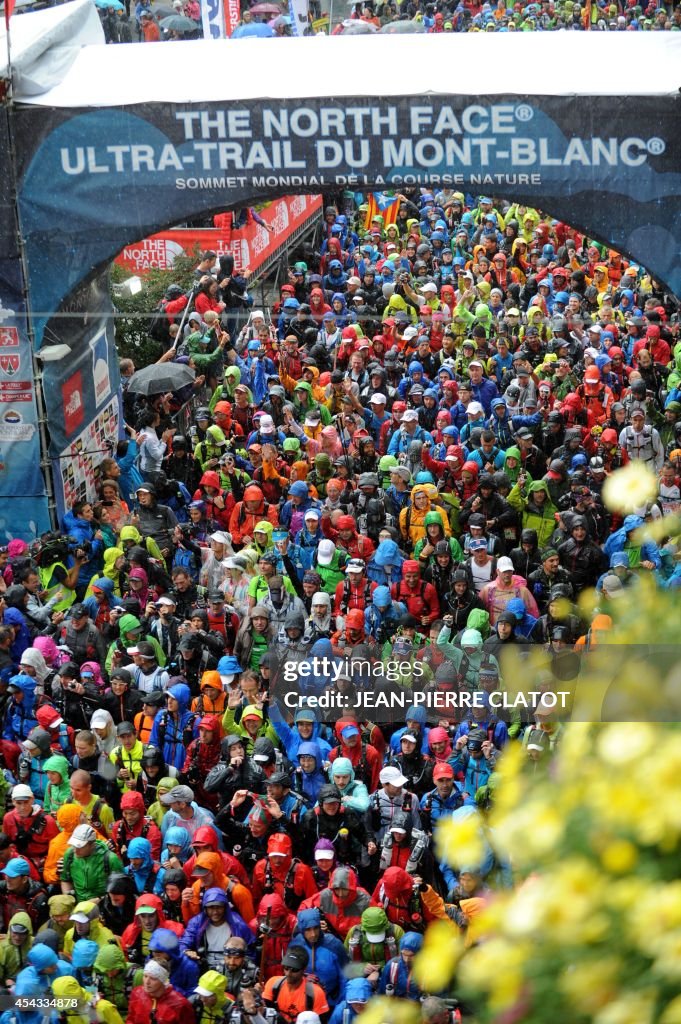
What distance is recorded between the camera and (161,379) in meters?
15.4

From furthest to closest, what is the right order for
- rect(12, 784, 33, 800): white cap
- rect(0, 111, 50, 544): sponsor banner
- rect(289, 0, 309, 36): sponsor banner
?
1. rect(289, 0, 309, 36): sponsor banner
2. rect(0, 111, 50, 544): sponsor banner
3. rect(12, 784, 33, 800): white cap

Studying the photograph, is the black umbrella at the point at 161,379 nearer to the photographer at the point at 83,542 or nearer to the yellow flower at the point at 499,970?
the photographer at the point at 83,542

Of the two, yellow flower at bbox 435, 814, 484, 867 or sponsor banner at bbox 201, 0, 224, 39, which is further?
sponsor banner at bbox 201, 0, 224, 39

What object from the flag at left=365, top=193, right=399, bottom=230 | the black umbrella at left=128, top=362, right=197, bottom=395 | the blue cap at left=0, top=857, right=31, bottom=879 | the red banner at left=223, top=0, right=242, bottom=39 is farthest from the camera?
the flag at left=365, top=193, right=399, bottom=230

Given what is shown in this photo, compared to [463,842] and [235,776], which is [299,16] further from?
[463,842]

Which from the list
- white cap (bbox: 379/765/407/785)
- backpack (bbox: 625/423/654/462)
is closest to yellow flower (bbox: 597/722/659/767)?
white cap (bbox: 379/765/407/785)

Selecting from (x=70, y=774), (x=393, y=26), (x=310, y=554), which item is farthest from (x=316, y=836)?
(x=393, y=26)

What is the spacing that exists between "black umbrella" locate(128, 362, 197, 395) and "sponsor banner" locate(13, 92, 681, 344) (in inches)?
84.1

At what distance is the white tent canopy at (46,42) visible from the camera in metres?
13.2

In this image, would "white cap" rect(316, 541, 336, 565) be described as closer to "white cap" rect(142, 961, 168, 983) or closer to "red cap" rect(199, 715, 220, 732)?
"red cap" rect(199, 715, 220, 732)

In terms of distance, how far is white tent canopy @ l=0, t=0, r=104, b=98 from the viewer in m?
13.2

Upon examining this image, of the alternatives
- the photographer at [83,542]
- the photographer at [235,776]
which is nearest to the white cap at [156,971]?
the photographer at [235,776]

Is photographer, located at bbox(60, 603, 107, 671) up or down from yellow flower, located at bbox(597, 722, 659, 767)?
down

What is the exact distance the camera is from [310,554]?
12562 millimetres
